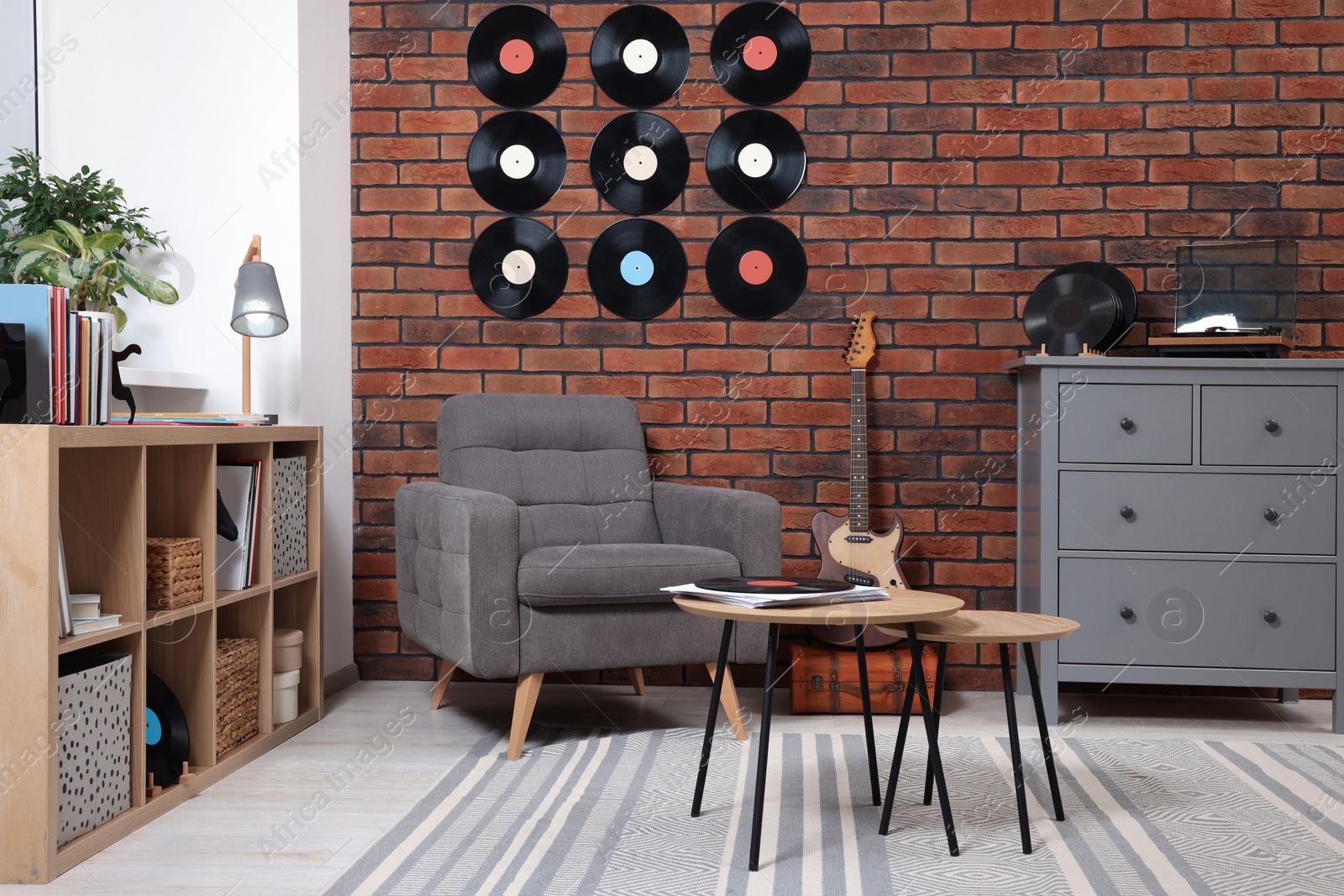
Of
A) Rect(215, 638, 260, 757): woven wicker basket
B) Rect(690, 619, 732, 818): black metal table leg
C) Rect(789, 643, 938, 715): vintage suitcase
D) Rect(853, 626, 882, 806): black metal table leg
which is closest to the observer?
Rect(690, 619, 732, 818): black metal table leg

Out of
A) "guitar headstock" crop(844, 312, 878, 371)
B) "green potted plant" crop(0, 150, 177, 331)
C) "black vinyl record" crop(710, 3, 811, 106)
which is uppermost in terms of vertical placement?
"black vinyl record" crop(710, 3, 811, 106)

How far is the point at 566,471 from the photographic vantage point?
2910 millimetres

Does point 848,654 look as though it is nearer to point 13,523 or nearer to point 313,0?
point 13,523

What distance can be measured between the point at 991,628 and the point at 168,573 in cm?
164

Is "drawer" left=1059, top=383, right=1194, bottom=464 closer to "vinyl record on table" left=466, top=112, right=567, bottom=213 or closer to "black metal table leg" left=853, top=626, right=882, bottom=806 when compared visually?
"black metal table leg" left=853, top=626, right=882, bottom=806

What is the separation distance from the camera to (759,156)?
123 inches

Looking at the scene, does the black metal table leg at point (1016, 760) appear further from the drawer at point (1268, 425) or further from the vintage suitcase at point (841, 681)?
the drawer at point (1268, 425)

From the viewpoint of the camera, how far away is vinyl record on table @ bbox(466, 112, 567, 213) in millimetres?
3180

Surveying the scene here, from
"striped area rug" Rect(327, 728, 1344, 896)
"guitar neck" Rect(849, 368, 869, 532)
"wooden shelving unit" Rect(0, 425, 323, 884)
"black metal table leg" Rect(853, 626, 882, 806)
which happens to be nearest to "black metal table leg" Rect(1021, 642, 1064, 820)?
"striped area rug" Rect(327, 728, 1344, 896)

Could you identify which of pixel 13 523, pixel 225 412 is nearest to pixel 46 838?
pixel 13 523

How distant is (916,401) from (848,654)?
2.73 ft

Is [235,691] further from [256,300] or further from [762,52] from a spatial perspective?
[762,52]

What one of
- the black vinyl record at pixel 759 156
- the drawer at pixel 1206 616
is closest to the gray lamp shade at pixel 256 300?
the black vinyl record at pixel 759 156

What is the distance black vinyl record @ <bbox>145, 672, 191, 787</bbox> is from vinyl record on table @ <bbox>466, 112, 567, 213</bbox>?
1.75m
